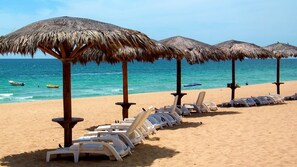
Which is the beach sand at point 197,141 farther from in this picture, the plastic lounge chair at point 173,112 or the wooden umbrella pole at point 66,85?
the wooden umbrella pole at point 66,85

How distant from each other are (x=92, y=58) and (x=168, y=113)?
2130mm

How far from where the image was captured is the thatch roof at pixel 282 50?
16.1m

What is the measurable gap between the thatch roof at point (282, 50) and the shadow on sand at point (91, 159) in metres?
10.2

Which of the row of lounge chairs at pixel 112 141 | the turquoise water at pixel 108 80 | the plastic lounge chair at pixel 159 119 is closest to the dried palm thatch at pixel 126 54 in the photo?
the plastic lounge chair at pixel 159 119

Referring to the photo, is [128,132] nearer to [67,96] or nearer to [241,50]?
[67,96]

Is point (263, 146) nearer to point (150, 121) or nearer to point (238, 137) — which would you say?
point (238, 137)

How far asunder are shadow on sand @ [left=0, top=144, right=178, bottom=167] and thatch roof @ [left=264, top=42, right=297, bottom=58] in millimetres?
10220

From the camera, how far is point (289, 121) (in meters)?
9.91

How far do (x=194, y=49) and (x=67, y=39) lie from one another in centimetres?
631

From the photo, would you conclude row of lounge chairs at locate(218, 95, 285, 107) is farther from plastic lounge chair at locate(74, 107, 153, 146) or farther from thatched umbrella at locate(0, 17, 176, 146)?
thatched umbrella at locate(0, 17, 176, 146)

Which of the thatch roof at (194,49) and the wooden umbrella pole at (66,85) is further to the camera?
the thatch roof at (194,49)

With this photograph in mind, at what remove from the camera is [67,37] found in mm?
5766

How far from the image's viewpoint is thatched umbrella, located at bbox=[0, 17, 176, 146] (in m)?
5.80

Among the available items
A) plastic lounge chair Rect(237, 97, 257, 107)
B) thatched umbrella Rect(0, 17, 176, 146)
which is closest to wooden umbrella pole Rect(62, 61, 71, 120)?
thatched umbrella Rect(0, 17, 176, 146)
